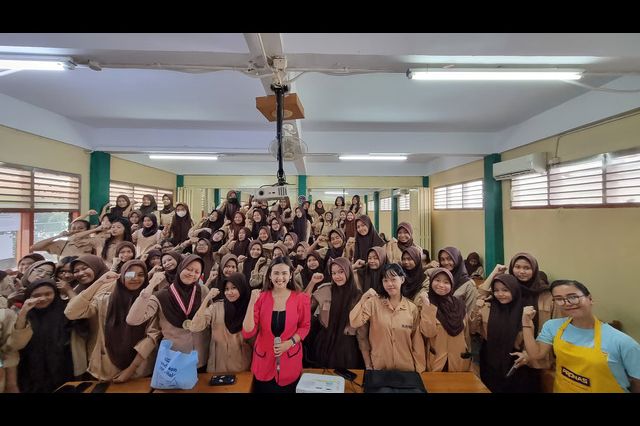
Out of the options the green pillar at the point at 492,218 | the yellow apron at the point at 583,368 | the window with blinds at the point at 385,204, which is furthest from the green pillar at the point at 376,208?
the yellow apron at the point at 583,368

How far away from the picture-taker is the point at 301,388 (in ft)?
5.46

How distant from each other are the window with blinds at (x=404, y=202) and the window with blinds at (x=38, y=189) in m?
8.50

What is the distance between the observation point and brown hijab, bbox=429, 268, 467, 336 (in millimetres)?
2031

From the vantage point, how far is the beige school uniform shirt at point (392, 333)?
1988 millimetres

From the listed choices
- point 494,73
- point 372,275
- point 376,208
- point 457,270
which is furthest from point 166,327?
point 376,208

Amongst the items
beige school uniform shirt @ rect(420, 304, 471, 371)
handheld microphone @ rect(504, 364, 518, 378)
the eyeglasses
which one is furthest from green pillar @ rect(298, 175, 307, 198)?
the eyeglasses

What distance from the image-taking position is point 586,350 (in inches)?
60.6

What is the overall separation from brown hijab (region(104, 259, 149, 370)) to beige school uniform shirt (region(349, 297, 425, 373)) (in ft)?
5.47

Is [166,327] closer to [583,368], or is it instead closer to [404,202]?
[583,368]

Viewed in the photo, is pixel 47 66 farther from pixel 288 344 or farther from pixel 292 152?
pixel 288 344

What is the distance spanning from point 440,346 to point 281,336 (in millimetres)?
1231

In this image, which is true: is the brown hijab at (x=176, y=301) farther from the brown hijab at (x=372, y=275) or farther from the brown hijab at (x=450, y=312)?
the brown hijab at (x=450, y=312)
